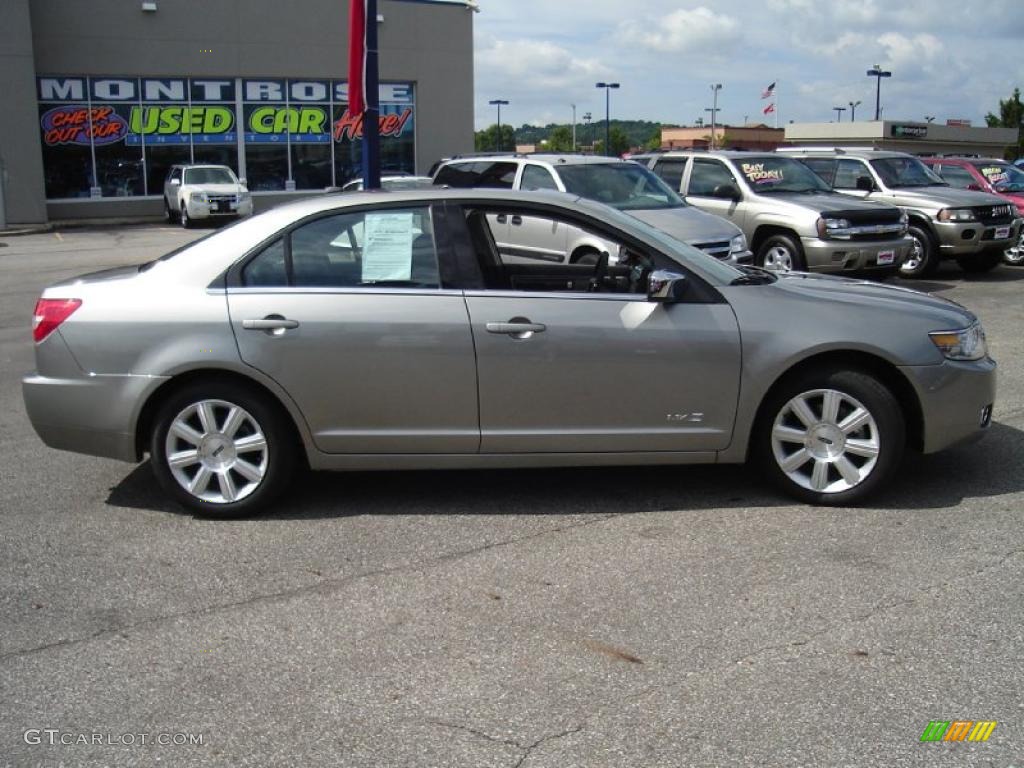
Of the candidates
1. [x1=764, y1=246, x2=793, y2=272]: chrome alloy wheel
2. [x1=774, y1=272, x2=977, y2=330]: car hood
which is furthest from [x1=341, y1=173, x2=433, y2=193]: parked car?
[x1=764, y1=246, x2=793, y2=272]: chrome alloy wheel

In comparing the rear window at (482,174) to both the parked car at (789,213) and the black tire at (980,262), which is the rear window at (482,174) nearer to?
the parked car at (789,213)

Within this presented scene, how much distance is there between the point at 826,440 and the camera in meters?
5.30

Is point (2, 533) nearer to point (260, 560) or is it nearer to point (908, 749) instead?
point (260, 560)

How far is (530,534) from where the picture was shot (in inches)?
199

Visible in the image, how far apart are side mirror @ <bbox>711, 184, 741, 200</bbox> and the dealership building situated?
20087 millimetres

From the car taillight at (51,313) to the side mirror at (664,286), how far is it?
2.92 metres

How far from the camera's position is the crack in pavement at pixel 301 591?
401 centimetres

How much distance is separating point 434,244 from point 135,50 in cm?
3125

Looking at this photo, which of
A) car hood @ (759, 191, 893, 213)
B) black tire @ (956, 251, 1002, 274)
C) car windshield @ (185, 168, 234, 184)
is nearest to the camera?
car hood @ (759, 191, 893, 213)

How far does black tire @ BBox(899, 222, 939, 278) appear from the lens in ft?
49.2

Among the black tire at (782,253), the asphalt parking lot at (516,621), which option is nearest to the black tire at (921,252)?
the black tire at (782,253)

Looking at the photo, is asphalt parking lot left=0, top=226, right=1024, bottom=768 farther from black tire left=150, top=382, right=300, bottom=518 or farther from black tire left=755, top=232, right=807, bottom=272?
black tire left=755, top=232, right=807, bottom=272

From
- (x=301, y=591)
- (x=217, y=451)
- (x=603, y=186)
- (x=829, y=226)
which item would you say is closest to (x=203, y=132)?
(x=603, y=186)

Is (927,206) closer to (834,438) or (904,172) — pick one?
(904,172)
